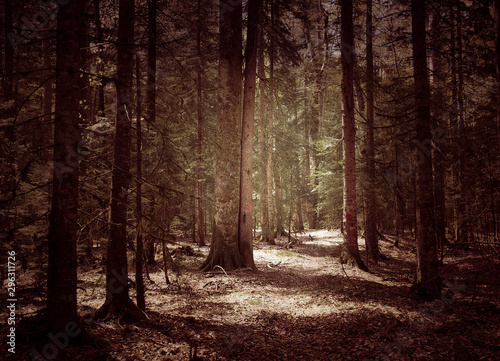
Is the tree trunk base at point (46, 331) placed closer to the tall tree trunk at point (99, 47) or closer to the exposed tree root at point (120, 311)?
the exposed tree root at point (120, 311)

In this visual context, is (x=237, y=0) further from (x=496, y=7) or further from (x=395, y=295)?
(x=395, y=295)

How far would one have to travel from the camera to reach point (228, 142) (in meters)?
10.6

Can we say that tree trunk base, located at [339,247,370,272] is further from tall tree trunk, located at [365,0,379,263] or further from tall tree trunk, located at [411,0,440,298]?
tall tree trunk, located at [411,0,440,298]

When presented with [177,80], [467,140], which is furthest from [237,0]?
[467,140]

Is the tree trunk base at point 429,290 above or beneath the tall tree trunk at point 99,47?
beneath

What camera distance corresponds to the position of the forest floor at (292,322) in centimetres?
438

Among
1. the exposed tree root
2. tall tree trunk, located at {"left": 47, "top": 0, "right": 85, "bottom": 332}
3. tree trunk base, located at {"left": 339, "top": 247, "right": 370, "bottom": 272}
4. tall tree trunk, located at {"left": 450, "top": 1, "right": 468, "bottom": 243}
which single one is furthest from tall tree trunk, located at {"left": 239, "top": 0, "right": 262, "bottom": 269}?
tall tree trunk, located at {"left": 450, "top": 1, "right": 468, "bottom": 243}

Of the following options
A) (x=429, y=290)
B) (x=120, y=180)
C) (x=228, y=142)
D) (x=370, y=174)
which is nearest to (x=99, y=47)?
(x=120, y=180)

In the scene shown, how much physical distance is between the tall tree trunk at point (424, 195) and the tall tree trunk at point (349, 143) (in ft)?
12.8

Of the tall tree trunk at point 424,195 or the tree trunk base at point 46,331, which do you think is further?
the tall tree trunk at point 424,195

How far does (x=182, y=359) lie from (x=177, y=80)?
59.7 ft

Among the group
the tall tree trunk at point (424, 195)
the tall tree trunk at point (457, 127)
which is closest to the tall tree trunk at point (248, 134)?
the tall tree trunk at point (424, 195)

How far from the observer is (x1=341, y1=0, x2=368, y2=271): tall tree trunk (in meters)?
11.1

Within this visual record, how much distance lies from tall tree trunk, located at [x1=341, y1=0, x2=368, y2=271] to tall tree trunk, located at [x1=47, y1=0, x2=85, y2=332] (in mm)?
9879
